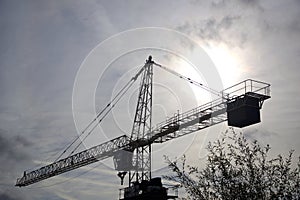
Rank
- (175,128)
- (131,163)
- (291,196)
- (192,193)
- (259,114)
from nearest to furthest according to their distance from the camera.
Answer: (291,196) < (192,193) < (259,114) < (175,128) < (131,163)

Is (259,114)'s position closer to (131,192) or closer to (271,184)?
(131,192)

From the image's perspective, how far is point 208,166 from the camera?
711 inches

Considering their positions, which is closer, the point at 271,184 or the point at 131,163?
the point at 271,184

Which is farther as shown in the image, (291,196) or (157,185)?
(157,185)

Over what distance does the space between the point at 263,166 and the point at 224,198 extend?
198 centimetres

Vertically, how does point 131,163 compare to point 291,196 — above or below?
above

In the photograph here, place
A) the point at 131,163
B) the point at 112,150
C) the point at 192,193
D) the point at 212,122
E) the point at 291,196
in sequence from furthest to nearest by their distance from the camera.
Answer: the point at 112,150, the point at 131,163, the point at 212,122, the point at 192,193, the point at 291,196

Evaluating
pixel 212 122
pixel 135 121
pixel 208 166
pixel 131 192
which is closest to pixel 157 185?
pixel 131 192

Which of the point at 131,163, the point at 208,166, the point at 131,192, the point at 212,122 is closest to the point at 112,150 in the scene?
the point at 131,163

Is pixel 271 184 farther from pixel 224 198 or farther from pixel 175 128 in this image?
pixel 175 128

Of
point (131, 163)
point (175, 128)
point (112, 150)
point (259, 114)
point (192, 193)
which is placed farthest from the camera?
point (112, 150)

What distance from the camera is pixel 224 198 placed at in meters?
16.6

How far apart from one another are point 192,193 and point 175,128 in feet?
217

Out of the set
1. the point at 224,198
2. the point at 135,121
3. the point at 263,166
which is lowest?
the point at 224,198
